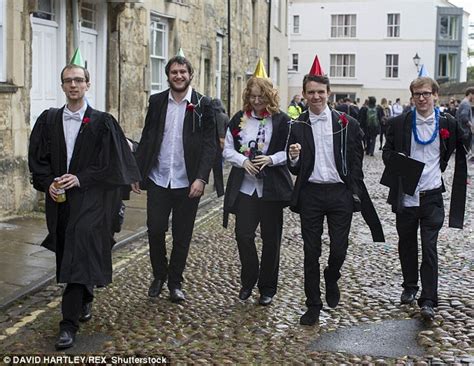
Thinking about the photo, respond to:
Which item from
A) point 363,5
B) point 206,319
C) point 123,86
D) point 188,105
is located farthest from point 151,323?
point 363,5

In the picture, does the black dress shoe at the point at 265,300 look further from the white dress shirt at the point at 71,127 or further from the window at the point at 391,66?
the window at the point at 391,66

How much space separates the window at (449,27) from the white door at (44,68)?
48.7 meters

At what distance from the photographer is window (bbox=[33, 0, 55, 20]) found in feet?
36.5

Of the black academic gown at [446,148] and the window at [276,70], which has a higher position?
the window at [276,70]

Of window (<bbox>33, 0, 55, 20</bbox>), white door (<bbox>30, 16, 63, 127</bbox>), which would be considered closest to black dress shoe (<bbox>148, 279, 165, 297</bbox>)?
white door (<bbox>30, 16, 63, 127</bbox>)

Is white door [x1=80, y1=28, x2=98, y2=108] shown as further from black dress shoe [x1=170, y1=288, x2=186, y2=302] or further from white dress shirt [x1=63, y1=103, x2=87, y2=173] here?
white dress shirt [x1=63, y1=103, x2=87, y2=173]

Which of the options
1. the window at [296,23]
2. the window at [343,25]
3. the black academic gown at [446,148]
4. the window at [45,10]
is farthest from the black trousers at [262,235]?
the window at [296,23]

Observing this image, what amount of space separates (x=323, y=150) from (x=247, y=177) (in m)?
0.73

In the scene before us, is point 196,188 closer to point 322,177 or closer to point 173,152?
point 173,152

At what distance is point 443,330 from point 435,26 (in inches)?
2104

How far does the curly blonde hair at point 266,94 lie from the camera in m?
5.76

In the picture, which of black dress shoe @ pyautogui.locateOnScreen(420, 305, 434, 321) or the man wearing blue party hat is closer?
black dress shoe @ pyautogui.locateOnScreen(420, 305, 434, 321)

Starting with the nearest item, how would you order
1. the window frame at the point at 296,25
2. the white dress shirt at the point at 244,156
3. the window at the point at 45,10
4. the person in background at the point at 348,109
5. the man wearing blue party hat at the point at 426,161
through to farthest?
1. the man wearing blue party hat at the point at 426,161
2. the white dress shirt at the point at 244,156
3. the window at the point at 45,10
4. the person in background at the point at 348,109
5. the window frame at the point at 296,25

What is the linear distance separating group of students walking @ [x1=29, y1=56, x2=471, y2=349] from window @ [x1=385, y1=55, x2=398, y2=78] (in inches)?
1994
